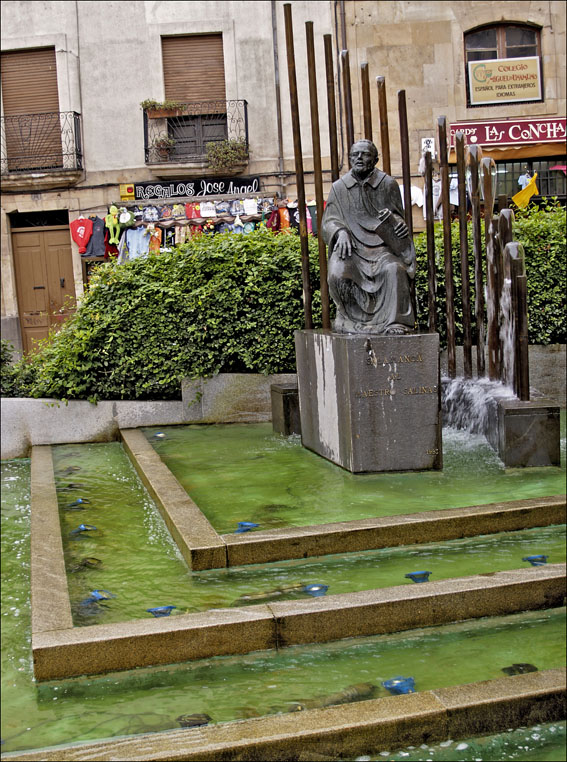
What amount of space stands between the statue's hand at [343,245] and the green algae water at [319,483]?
155 centimetres

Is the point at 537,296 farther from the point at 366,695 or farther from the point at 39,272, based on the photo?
the point at 39,272

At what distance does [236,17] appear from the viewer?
19047 mm

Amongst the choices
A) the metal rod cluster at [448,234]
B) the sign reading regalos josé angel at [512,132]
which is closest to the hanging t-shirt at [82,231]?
the sign reading regalos josé angel at [512,132]

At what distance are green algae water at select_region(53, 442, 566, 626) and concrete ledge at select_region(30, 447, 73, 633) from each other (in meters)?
0.09

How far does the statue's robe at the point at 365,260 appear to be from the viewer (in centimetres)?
682

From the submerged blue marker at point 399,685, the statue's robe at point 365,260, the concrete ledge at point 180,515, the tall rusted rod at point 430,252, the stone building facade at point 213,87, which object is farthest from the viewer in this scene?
the stone building facade at point 213,87

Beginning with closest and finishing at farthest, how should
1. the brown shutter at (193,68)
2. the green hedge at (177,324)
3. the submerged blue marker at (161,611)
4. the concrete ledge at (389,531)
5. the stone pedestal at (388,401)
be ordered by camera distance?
the submerged blue marker at (161,611) < the concrete ledge at (389,531) < the stone pedestal at (388,401) < the green hedge at (177,324) < the brown shutter at (193,68)

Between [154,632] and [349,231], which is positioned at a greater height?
[349,231]

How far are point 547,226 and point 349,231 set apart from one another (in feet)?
12.0

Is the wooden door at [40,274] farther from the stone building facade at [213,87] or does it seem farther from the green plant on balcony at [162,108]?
the green plant on balcony at [162,108]

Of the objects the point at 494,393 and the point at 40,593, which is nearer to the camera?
the point at 40,593

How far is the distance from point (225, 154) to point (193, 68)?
2.16 meters

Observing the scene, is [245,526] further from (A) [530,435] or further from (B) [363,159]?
(B) [363,159]

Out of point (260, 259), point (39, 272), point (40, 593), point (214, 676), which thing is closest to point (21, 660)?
point (40, 593)
